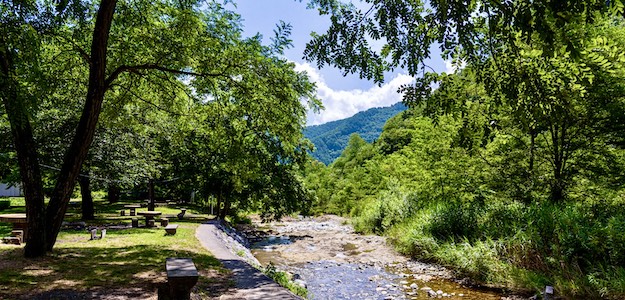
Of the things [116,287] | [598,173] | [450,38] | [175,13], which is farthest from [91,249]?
[598,173]

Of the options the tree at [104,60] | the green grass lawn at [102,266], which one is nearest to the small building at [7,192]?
the green grass lawn at [102,266]

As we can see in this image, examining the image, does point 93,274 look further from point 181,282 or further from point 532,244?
point 532,244

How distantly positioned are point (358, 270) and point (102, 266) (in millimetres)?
8513

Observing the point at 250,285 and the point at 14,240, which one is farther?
the point at 14,240

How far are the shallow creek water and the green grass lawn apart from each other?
11.0 ft

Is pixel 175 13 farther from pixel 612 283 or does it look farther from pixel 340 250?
pixel 340 250

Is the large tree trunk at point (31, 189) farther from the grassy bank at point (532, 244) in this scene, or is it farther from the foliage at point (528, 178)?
the grassy bank at point (532, 244)

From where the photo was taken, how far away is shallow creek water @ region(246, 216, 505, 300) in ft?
34.9

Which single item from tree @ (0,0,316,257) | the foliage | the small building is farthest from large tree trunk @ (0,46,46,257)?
the small building

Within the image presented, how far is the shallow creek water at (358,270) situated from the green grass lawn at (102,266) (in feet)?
11.0

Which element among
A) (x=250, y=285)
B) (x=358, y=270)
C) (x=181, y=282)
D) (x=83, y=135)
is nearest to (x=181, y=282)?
(x=181, y=282)

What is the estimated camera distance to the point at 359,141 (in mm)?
68812

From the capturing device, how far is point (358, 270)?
45.5 ft

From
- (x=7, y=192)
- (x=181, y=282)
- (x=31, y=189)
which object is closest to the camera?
(x=181, y=282)
